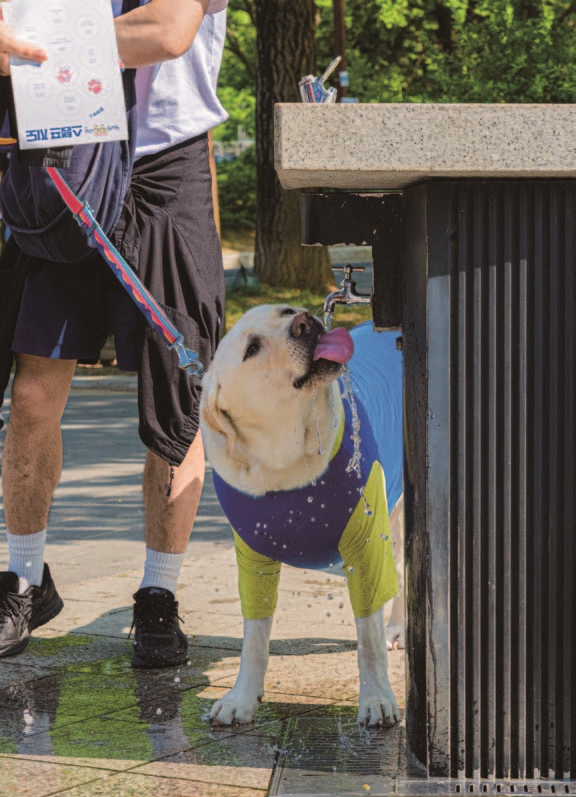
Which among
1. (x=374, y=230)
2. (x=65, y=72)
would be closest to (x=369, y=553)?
(x=374, y=230)

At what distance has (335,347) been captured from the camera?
2.95 m

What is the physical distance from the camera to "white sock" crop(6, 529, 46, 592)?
3.86 m

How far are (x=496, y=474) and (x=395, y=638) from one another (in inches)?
61.6

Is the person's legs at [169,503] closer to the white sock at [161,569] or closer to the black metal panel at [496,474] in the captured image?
the white sock at [161,569]

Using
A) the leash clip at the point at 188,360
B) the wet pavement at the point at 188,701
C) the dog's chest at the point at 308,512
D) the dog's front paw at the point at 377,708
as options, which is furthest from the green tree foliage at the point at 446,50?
the dog's front paw at the point at 377,708

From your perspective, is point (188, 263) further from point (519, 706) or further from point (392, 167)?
point (519, 706)

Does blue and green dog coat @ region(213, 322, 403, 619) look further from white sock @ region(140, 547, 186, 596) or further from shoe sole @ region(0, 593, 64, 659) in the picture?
shoe sole @ region(0, 593, 64, 659)

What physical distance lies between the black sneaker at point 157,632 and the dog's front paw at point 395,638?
675 mm

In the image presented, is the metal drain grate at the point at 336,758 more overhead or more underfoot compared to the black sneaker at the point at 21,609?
more overhead

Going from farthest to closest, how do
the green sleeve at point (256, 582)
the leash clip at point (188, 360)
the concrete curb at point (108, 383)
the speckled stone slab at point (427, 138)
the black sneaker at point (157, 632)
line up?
1. the concrete curb at point (108, 383)
2. the black sneaker at point (157, 632)
3. the leash clip at point (188, 360)
4. the green sleeve at point (256, 582)
5. the speckled stone slab at point (427, 138)

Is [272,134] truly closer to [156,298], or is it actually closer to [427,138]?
[156,298]

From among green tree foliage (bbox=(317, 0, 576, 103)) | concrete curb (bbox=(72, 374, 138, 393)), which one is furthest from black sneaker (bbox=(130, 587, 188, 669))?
green tree foliage (bbox=(317, 0, 576, 103))

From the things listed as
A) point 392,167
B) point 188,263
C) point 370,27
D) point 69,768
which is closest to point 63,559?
point 188,263

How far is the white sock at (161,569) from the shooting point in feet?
12.5
